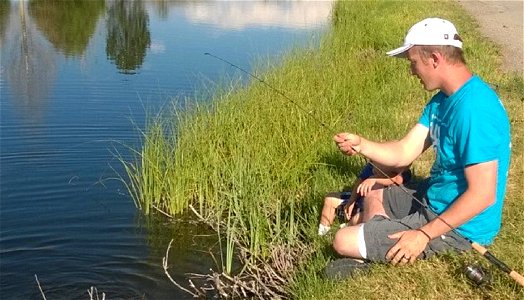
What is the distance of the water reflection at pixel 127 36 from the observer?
12.8m

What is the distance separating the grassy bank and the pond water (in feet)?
1.31

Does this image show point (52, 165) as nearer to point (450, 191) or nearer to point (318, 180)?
point (318, 180)

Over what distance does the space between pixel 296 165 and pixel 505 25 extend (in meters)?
12.3

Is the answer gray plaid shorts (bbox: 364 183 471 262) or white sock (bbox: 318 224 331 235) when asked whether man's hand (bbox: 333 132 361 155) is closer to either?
gray plaid shorts (bbox: 364 183 471 262)

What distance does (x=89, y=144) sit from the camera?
25.3 ft

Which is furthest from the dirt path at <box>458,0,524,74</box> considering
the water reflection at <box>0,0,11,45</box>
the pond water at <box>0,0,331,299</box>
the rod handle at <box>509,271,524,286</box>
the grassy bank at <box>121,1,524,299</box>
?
the water reflection at <box>0,0,11,45</box>

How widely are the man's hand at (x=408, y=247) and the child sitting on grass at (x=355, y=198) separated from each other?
562 mm

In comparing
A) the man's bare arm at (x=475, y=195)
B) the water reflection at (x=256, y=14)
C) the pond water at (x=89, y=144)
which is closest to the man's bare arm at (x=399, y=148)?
the man's bare arm at (x=475, y=195)

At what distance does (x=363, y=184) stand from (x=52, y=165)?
3941mm

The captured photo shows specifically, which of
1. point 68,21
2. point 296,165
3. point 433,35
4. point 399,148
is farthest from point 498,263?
point 68,21

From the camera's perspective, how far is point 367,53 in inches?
409

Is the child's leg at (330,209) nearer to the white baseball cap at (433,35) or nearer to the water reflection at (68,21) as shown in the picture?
the white baseball cap at (433,35)

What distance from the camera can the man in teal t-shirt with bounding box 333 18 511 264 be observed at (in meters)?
3.15

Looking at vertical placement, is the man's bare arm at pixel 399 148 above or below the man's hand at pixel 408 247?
above
